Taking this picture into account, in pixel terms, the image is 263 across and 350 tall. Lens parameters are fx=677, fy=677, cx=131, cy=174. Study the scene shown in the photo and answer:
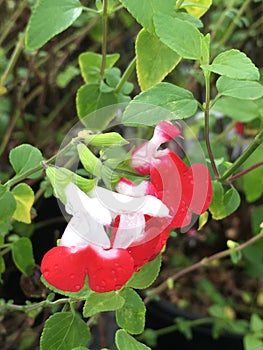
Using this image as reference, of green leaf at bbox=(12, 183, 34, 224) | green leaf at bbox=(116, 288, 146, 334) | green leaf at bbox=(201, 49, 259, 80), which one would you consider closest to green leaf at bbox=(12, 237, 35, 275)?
green leaf at bbox=(12, 183, 34, 224)

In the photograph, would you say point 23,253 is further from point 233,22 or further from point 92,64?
point 233,22

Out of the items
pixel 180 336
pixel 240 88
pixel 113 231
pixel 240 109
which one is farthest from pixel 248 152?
pixel 180 336

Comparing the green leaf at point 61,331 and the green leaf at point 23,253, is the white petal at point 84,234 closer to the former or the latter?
the green leaf at point 61,331

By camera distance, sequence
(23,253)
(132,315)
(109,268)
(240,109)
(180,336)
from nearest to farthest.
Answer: (109,268) → (132,315) → (23,253) → (240,109) → (180,336)

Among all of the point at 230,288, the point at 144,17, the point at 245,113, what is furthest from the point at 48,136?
the point at 144,17

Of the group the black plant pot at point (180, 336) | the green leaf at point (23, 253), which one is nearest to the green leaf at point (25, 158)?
the green leaf at point (23, 253)
